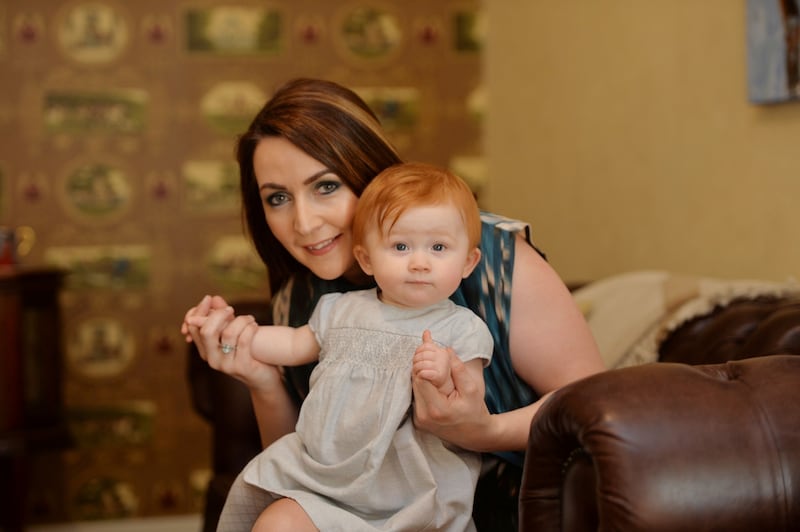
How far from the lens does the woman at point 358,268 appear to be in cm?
170

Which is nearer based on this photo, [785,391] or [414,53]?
[785,391]

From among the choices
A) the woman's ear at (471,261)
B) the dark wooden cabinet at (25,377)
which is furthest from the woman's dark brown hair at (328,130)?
the dark wooden cabinet at (25,377)

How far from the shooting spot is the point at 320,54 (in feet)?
14.0

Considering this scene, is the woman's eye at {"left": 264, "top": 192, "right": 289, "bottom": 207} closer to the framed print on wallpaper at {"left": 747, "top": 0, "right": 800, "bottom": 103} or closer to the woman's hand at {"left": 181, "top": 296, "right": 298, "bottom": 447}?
the woman's hand at {"left": 181, "top": 296, "right": 298, "bottom": 447}

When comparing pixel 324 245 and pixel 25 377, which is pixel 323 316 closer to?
pixel 324 245

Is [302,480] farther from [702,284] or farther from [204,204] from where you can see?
[204,204]

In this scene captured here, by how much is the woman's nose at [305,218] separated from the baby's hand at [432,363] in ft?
1.35

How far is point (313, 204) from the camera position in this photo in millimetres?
1768

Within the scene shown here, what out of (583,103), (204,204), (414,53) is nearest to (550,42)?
(583,103)

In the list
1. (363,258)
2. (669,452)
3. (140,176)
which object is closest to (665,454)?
(669,452)

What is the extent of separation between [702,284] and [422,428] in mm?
892

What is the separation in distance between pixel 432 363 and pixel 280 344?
43 centimetres

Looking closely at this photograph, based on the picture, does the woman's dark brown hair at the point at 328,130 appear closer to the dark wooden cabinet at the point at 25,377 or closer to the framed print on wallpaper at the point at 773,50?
the framed print on wallpaper at the point at 773,50

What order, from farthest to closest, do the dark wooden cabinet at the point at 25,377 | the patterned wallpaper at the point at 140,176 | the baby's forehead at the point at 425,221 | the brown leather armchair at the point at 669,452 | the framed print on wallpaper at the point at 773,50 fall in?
1. the patterned wallpaper at the point at 140,176
2. the dark wooden cabinet at the point at 25,377
3. the framed print on wallpaper at the point at 773,50
4. the baby's forehead at the point at 425,221
5. the brown leather armchair at the point at 669,452
